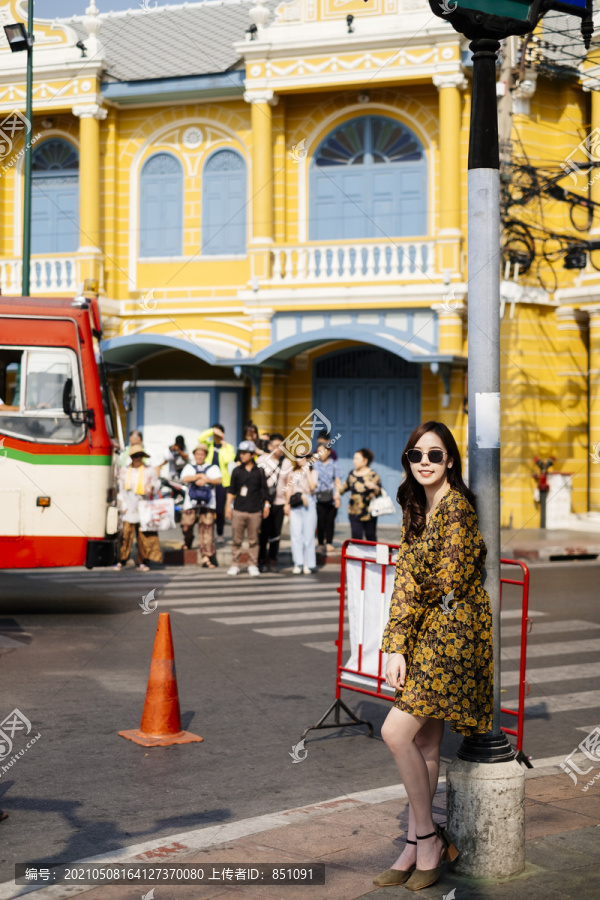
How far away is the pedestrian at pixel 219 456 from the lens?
56.5 ft

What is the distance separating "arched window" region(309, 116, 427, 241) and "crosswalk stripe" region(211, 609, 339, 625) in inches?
480

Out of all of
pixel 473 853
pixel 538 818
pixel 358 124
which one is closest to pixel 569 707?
pixel 538 818

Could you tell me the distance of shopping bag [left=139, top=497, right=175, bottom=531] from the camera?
15.1 meters

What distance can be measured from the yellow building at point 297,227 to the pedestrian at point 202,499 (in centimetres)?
553

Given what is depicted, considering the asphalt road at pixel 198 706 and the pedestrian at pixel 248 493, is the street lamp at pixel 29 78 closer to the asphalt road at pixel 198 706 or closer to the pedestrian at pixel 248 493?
the pedestrian at pixel 248 493

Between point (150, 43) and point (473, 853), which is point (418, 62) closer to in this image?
point (150, 43)

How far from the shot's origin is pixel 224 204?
23.5 meters

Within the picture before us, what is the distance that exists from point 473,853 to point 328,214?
19417 mm

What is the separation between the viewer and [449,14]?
15.8 ft

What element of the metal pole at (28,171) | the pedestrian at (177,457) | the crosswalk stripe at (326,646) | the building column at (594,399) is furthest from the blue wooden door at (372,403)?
the crosswalk stripe at (326,646)

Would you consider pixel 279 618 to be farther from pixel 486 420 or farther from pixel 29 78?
pixel 29 78

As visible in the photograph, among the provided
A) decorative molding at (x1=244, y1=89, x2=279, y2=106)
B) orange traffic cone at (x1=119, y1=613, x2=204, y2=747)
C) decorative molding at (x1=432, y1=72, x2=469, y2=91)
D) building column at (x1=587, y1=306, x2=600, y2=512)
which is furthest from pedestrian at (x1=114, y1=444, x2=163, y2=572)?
building column at (x1=587, y1=306, x2=600, y2=512)

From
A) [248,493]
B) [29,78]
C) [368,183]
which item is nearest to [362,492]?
[248,493]

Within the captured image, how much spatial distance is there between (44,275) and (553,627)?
15.6 m
